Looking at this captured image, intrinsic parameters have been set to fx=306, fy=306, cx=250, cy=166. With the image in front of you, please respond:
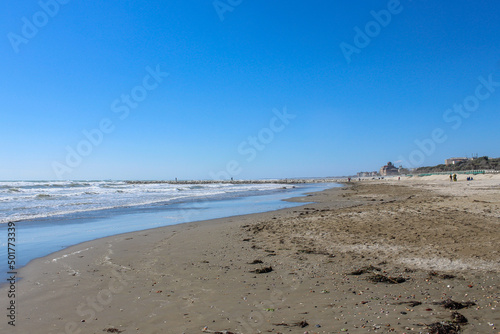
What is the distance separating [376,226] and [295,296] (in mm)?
7154

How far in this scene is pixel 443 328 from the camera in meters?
3.73

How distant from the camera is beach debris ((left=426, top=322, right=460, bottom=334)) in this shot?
12.1 feet

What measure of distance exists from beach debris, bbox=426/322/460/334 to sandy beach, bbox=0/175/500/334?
0.02m

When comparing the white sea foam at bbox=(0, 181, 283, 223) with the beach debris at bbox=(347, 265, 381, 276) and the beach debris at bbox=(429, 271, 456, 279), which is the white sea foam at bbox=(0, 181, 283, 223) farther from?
the beach debris at bbox=(429, 271, 456, 279)

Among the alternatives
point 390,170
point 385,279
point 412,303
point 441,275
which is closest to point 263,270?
point 385,279

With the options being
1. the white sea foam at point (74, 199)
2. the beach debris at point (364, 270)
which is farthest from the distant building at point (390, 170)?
the beach debris at point (364, 270)

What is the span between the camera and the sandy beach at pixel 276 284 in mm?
4191

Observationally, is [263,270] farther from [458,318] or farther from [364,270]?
[458,318]

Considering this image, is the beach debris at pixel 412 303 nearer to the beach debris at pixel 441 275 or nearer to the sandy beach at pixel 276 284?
the sandy beach at pixel 276 284

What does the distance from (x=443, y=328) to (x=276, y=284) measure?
2746 mm

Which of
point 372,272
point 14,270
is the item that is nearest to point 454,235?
point 372,272

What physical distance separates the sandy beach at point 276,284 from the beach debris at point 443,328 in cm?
2

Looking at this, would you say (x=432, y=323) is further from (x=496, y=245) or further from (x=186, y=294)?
(x=496, y=245)

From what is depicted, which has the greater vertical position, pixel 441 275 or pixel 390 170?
pixel 390 170
